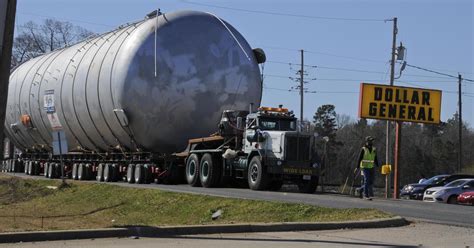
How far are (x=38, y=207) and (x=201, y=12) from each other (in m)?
9.25

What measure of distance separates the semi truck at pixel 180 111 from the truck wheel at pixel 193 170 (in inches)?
1.5

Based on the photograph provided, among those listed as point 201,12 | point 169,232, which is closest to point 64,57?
point 201,12

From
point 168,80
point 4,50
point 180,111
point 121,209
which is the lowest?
point 121,209

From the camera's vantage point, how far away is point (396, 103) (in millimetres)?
22391

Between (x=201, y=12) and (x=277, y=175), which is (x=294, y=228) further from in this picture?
(x=201, y=12)

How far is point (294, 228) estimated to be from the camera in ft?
35.4

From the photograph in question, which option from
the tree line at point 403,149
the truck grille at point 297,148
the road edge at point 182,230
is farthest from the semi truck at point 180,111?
the tree line at point 403,149

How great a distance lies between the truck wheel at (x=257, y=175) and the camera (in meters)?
19.0

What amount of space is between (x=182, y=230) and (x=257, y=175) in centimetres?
913

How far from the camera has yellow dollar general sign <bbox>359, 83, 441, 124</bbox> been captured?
22250mm

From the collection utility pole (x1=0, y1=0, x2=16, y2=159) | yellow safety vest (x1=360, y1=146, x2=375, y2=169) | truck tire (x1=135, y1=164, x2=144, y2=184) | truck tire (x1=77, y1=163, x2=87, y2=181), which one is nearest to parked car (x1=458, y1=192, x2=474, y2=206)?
yellow safety vest (x1=360, y1=146, x2=375, y2=169)

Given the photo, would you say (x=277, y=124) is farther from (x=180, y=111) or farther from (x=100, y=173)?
(x=100, y=173)

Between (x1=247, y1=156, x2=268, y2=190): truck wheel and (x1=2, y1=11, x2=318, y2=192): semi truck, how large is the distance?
4cm

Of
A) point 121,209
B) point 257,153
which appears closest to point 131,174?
point 121,209
